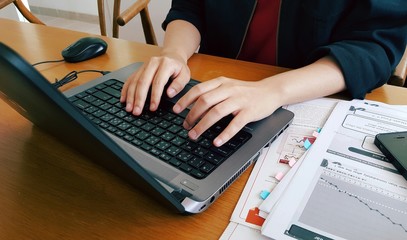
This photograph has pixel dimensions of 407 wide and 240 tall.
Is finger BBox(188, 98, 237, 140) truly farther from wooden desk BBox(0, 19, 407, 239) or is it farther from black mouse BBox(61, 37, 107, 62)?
black mouse BBox(61, 37, 107, 62)

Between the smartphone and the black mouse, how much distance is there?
67 centimetres

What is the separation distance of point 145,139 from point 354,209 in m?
0.29

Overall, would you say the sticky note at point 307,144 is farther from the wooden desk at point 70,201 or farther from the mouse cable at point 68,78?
the mouse cable at point 68,78

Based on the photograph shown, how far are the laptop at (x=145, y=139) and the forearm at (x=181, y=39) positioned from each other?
203 millimetres

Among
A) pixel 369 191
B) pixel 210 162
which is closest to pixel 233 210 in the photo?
pixel 210 162

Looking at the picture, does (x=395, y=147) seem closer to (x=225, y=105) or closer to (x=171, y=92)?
(x=225, y=105)

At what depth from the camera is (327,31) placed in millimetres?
785

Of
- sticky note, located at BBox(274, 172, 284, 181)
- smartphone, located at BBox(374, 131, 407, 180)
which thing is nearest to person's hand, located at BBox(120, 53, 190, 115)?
sticky note, located at BBox(274, 172, 284, 181)

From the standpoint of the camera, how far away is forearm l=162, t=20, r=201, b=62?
31.9 inches

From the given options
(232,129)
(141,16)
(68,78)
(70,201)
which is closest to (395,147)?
(232,129)

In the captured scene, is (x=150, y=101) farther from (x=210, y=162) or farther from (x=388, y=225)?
(x=388, y=225)

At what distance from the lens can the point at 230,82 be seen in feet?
1.90

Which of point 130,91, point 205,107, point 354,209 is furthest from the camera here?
point 130,91

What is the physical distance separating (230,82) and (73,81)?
0.39 m
